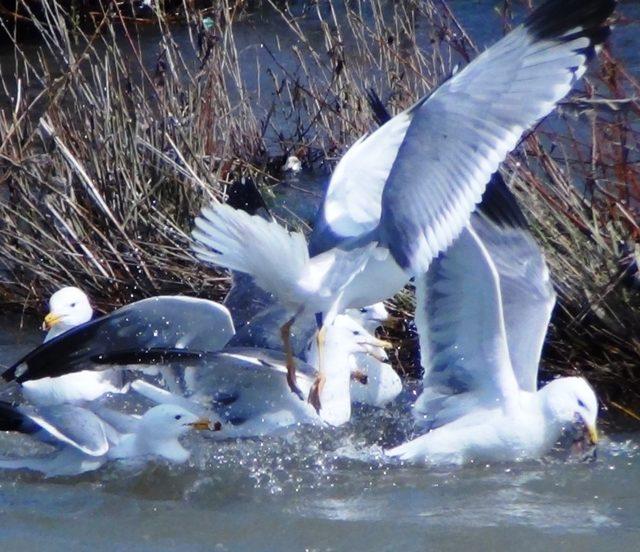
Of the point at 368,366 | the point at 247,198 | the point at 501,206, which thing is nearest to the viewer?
the point at 501,206

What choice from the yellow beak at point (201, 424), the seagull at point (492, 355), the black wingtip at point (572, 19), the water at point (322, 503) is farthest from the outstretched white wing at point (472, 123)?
the yellow beak at point (201, 424)

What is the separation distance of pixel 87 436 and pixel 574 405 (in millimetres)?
1600

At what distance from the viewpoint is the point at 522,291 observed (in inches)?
191

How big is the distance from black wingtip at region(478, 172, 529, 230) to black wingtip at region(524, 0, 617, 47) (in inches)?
25.0

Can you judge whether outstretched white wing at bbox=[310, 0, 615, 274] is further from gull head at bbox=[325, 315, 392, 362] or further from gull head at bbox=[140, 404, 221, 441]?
gull head at bbox=[140, 404, 221, 441]

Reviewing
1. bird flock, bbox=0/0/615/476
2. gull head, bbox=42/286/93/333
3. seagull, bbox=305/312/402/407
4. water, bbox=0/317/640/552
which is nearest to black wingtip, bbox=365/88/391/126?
bird flock, bbox=0/0/615/476

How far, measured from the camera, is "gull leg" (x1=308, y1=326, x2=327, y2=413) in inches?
188

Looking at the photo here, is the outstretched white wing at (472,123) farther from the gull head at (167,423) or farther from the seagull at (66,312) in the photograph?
the seagull at (66,312)

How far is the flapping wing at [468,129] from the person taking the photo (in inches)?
176

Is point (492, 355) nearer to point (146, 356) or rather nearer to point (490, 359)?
point (490, 359)

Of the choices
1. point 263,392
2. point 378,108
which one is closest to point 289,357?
point 263,392

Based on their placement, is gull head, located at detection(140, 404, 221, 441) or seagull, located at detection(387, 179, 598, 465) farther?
gull head, located at detection(140, 404, 221, 441)

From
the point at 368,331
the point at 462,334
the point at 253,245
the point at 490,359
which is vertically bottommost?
the point at 490,359

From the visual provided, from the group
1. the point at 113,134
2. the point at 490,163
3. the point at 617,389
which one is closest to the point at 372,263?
the point at 490,163
